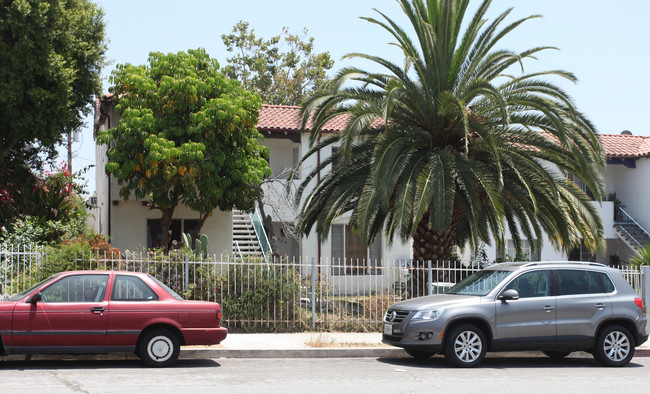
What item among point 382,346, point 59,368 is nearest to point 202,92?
point 382,346

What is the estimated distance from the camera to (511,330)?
39.3 ft

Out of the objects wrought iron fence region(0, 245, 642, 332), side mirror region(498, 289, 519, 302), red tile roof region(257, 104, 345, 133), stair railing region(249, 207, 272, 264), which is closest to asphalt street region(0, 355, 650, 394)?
side mirror region(498, 289, 519, 302)

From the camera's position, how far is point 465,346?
39.0 ft

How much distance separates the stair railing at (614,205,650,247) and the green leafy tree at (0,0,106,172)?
2007 centimetres

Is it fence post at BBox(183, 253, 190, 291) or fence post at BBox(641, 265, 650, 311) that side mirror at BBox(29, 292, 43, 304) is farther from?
fence post at BBox(641, 265, 650, 311)

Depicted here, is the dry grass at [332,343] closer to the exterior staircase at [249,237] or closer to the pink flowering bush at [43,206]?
the pink flowering bush at [43,206]

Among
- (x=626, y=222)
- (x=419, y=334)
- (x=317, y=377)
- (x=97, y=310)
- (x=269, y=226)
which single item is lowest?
(x=317, y=377)

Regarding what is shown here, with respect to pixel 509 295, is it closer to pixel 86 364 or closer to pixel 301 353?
pixel 301 353

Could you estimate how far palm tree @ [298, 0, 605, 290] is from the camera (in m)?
16.8

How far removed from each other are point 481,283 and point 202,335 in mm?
4791

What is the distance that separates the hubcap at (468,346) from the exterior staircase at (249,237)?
12372 mm

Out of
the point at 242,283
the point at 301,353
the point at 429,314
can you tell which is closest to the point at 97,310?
the point at 301,353

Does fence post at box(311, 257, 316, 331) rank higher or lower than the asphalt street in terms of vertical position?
higher

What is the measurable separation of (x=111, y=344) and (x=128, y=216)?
1329 centimetres
